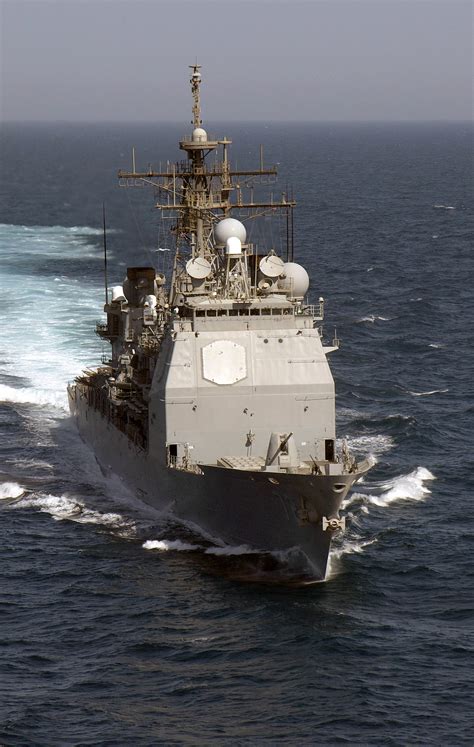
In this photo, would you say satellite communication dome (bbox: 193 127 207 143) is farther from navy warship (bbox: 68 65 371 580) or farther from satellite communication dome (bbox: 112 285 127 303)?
satellite communication dome (bbox: 112 285 127 303)

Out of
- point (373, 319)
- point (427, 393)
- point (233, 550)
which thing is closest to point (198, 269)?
point (233, 550)

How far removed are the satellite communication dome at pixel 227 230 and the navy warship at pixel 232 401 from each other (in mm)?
43

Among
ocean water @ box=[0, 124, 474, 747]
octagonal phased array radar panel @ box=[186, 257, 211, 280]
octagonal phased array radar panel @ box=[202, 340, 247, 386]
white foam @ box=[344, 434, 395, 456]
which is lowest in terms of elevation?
ocean water @ box=[0, 124, 474, 747]

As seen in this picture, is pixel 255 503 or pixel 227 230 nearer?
pixel 255 503

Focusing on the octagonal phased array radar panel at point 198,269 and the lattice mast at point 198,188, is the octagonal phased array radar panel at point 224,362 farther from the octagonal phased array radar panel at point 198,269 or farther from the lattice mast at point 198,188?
the lattice mast at point 198,188

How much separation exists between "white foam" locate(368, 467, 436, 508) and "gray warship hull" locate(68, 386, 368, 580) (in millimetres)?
4703

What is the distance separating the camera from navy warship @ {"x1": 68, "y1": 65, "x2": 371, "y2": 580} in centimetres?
3278

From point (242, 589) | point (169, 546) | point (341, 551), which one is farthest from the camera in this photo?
point (169, 546)

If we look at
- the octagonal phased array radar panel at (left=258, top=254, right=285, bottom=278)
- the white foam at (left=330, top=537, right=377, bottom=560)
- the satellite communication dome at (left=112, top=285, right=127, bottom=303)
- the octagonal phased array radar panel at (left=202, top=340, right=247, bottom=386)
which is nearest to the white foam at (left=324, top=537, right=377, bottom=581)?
the white foam at (left=330, top=537, right=377, bottom=560)

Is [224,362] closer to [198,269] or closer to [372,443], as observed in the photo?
[198,269]

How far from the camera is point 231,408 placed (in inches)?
1385

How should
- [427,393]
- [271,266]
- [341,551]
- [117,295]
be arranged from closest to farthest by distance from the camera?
[341,551], [271,266], [117,295], [427,393]

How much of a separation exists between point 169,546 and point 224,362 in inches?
193

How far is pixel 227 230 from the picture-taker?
38.4 meters
